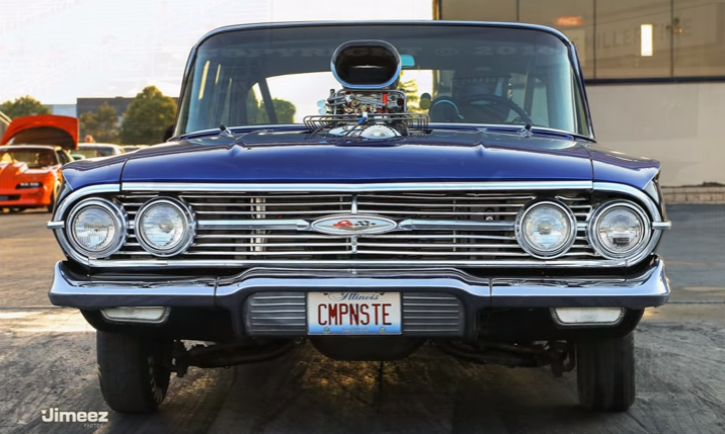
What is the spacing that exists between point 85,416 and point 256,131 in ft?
4.91

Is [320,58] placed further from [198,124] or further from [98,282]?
[98,282]

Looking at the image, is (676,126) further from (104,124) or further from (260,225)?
(104,124)

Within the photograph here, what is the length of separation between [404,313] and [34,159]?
18321 mm

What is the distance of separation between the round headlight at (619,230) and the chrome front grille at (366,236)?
45 mm

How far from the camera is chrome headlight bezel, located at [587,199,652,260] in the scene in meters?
3.62

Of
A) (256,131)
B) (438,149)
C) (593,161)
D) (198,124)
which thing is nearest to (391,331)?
(438,149)

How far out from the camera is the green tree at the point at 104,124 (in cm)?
7312

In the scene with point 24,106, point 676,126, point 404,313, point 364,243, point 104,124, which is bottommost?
point 404,313

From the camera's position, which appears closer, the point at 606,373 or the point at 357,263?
the point at 357,263

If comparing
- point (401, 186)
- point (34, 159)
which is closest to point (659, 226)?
point (401, 186)

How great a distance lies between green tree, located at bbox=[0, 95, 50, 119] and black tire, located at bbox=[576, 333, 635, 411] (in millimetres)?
67072

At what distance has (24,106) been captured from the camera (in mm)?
69812

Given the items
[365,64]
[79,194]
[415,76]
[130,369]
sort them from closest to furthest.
A: 1. [79,194]
2. [130,369]
3. [365,64]
4. [415,76]

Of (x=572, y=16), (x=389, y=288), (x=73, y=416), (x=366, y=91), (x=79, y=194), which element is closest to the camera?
(x=389, y=288)
